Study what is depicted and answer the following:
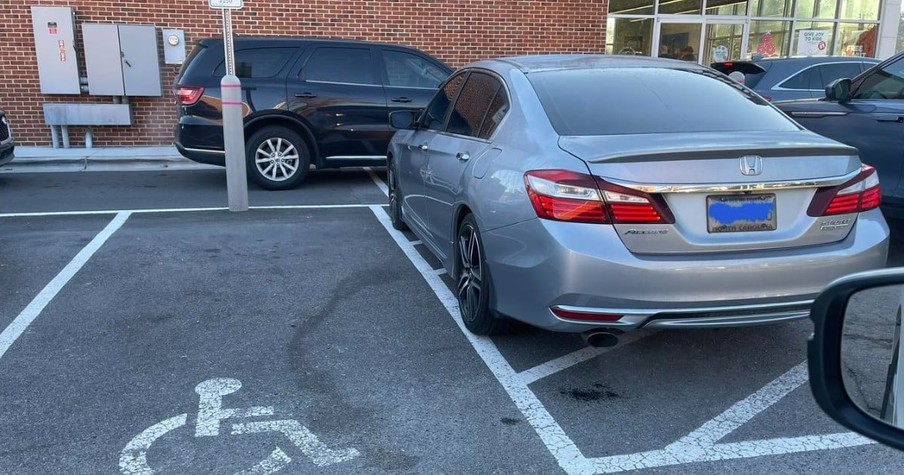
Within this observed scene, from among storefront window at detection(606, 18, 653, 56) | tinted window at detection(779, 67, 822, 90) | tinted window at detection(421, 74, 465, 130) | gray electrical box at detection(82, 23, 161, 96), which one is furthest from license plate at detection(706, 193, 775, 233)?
storefront window at detection(606, 18, 653, 56)

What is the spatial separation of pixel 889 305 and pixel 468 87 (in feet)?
11.8

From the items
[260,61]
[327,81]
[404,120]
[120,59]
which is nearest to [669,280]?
[404,120]

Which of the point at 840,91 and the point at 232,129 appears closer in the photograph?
the point at 840,91

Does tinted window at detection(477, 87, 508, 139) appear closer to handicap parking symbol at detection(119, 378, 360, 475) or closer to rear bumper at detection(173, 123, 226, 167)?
handicap parking symbol at detection(119, 378, 360, 475)

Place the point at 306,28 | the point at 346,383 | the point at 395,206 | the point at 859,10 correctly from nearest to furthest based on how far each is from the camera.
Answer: the point at 346,383 → the point at 395,206 → the point at 306,28 → the point at 859,10

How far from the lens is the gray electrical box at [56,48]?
11094 millimetres

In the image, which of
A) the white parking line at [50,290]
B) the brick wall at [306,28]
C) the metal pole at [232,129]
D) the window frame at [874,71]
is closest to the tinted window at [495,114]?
the white parking line at [50,290]

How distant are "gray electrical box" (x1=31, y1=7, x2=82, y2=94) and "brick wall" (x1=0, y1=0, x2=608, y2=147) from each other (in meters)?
0.24

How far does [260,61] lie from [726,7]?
414 inches

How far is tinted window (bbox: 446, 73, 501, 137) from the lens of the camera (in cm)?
449

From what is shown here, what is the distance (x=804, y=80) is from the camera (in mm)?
9844

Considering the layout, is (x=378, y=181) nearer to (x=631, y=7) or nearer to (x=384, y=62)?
(x=384, y=62)

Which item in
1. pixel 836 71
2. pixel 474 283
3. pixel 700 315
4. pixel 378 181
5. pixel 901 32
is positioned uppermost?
pixel 901 32

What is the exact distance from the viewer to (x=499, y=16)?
42.3ft
